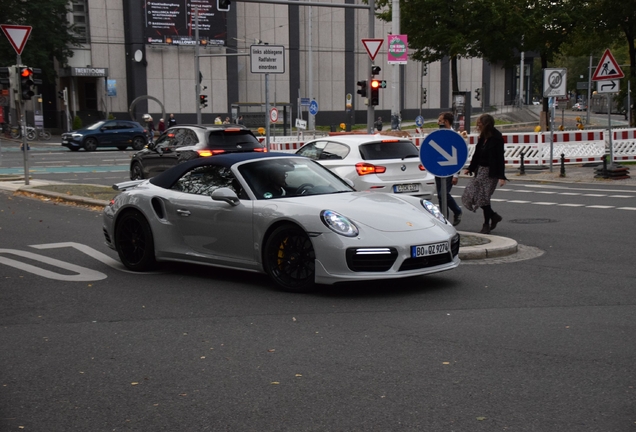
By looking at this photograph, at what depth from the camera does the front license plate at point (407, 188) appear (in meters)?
14.6

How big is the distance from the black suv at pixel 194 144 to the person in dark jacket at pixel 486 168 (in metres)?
8.37

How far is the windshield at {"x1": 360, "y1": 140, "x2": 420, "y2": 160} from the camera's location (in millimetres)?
14875

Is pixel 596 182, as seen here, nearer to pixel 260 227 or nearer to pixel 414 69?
pixel 260 227

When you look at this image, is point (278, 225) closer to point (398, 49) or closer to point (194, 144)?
point (194, 144)

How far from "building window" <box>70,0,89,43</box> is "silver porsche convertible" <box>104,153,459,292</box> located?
6047 cm

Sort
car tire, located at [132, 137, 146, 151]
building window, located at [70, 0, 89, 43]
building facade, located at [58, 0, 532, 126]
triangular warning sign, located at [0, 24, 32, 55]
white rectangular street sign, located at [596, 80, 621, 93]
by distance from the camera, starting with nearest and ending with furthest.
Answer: triangular warning sign, located at [0, 24, 32, 55] < white rectangular street sign, located at [596, 80, 621, 93] < car tire, located at [132, 137, 146, 151] < building facade, located at [58, 0, 532, 126] < building window, located at [70, 0, 89, 43]

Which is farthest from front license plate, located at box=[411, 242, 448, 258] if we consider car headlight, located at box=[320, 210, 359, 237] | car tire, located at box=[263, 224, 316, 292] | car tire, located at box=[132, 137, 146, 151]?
car tire, located at box=[132, 137, 146, 151]

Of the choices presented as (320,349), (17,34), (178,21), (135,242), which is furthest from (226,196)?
(178,21)

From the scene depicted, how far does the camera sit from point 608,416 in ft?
15.6

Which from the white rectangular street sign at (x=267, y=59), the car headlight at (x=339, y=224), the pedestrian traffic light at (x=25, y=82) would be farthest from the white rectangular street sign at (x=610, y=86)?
the car headlight at (x=339, y=224)

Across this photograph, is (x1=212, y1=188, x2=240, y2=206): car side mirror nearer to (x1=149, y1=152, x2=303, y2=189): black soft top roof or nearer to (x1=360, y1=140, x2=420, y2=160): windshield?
(x1=149, y1=152, x2=303, y2=189): black soft top roof

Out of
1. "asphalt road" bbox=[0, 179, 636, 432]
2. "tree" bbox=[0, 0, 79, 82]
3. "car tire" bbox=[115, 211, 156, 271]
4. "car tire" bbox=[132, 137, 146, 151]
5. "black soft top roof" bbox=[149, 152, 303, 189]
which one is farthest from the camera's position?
"tree" bbox=[0, 0, 79, 82]

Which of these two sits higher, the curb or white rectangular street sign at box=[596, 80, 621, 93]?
white rectangular street sign at box=[596, 80, 621, 93]

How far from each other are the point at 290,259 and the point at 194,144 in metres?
12.5
